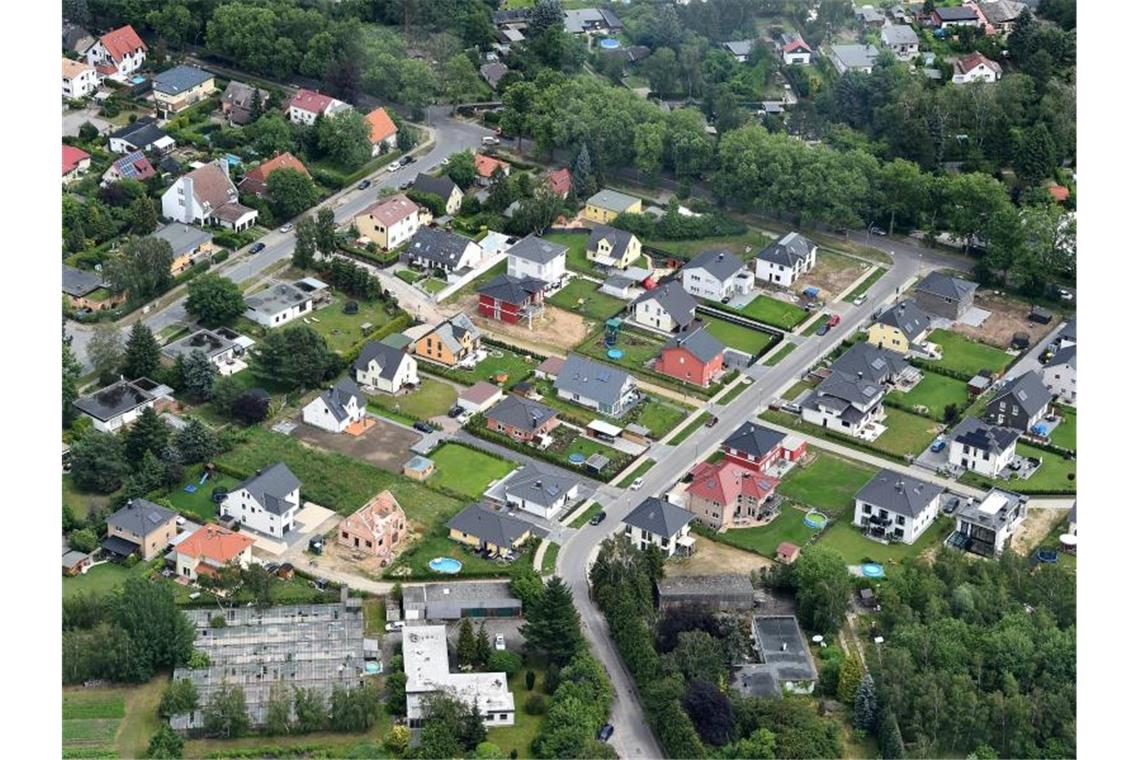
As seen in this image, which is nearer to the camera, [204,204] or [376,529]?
[376,529]

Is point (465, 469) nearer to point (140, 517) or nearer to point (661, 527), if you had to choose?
point (661, 527)

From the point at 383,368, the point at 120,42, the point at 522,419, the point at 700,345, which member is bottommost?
the point at 120,42

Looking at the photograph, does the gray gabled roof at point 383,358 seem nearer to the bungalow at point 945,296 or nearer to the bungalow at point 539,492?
the bungalow at point 539,492

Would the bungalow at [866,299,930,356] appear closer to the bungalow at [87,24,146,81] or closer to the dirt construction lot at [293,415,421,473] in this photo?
the dirt construction lot at [293,415,421,473]

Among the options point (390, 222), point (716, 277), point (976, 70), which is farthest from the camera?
point (976, 70)

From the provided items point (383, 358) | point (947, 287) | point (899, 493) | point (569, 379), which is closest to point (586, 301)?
point (569, 379)

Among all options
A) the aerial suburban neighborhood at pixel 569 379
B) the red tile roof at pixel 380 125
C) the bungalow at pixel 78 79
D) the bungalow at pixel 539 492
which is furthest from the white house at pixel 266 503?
the bungalow at pixel 78 79

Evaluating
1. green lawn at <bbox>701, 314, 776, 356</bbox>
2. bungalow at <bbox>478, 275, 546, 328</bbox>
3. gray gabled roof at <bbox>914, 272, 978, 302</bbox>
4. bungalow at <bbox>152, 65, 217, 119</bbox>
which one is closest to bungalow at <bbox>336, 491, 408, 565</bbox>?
bungalow at <bbox>478, 275, 546, 328</bbox>
